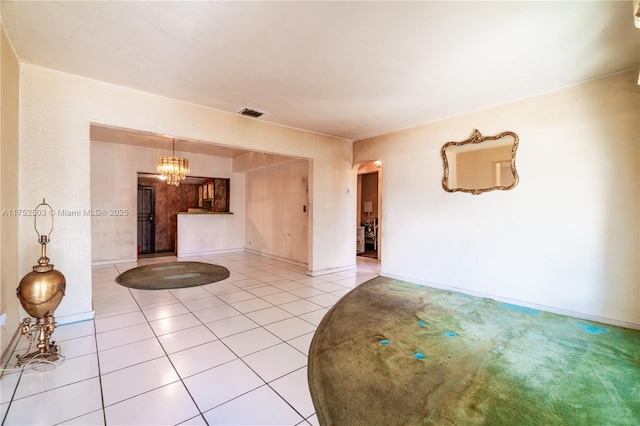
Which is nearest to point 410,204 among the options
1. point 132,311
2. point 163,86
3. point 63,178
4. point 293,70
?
point 293,70

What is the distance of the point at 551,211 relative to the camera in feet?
10.5

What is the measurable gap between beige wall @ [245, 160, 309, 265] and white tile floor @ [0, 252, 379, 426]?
2387mm

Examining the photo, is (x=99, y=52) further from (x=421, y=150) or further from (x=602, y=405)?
(x=602, y=405)

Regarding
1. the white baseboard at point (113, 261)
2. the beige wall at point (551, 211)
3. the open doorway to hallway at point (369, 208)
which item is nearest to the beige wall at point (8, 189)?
the white baseboard at point (113, 261)

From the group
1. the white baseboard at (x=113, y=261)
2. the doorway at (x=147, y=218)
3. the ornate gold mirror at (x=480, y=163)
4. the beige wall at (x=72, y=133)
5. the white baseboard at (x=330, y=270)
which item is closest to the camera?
the beige wall at (x=72, y=133)

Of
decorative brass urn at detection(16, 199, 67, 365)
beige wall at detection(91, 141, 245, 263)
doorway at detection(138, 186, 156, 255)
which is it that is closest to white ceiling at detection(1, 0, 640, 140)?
decorative brass urn at detection(16, 199, 67, 365)

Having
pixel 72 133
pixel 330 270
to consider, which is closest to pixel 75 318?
pixel 72 133

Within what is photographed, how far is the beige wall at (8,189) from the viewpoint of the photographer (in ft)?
6.83

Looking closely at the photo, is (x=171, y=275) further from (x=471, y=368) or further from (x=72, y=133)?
(x=471, y=368)

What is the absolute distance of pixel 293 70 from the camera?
8.94 feet

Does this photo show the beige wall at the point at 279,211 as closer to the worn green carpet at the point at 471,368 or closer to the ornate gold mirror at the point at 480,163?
the ornate gold mirror at the point at 480,163

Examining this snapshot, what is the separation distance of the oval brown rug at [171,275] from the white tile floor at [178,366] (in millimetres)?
510

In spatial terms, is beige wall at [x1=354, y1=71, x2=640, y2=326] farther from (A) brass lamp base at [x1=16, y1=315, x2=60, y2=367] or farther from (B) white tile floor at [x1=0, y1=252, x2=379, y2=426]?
(A) brass lamp base at [x1=16, y1=315, x2=60, y2=367]

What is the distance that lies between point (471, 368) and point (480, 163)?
2846mm
